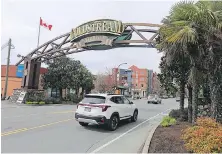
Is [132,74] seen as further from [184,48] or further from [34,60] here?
[184,48]

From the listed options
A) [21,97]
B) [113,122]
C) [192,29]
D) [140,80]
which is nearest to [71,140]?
[113,122]

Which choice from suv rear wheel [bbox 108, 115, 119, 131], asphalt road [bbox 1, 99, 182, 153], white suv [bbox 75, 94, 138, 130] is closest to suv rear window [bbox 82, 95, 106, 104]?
white suv [bbox 75, 94, 138, 130]

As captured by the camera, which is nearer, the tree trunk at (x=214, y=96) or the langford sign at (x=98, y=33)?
the tree trunk at (x=214, y=96)

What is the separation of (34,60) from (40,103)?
18.9 ft

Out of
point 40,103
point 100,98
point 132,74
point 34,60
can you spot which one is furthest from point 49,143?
point 132,74

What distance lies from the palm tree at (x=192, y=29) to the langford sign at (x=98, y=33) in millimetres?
13061

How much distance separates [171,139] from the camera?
7.86 meters

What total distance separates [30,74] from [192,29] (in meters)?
25.8

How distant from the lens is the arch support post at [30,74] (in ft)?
103

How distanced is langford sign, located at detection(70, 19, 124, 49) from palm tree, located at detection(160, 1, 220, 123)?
1306 cm

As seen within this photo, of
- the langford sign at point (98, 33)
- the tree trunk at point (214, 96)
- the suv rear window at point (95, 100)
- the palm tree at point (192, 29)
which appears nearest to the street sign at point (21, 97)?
the langford sign at point (98, 33)

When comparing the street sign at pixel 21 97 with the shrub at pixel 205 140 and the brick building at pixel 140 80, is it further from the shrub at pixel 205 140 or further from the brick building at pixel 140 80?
the brick building at pixel 140 80

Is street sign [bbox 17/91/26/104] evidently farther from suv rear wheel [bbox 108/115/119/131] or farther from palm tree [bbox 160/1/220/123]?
palm tree [bbox 160/1/220/123]

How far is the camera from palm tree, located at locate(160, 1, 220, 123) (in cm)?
894
